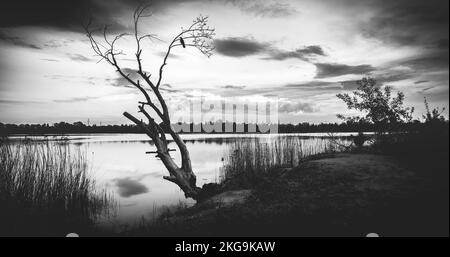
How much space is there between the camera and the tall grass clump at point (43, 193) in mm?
6750

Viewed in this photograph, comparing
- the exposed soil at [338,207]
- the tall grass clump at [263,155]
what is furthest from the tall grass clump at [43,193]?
the tall grass clump at [263,155]

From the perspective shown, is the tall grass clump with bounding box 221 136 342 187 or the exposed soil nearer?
the exposed soil

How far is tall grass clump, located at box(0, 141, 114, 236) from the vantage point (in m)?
6.75

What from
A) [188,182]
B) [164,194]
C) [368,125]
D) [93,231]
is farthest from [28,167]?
[368,125]

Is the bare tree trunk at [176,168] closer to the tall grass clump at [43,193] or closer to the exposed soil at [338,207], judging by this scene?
the tall grass clump at [43,193]

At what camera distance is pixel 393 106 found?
10.1 metres

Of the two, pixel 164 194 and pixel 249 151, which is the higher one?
pixel 249 151

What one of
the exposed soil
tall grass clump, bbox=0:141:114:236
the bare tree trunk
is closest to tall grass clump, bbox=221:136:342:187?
the bare tree trunk

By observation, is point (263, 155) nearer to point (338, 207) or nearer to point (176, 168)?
point (176, 168)

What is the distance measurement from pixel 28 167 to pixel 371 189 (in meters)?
7.67

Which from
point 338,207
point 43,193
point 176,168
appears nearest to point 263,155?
point 176,168

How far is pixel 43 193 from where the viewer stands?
764 cm

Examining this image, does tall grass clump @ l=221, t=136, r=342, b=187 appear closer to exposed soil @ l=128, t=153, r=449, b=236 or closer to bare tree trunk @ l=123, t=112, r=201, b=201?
bare tree trunk @ l=123, t=112, r=201, b=201
